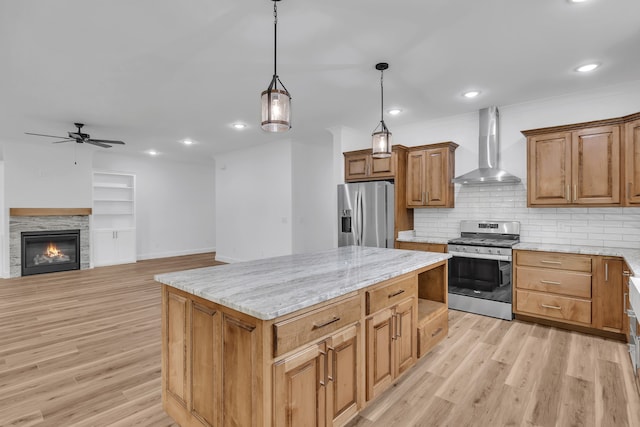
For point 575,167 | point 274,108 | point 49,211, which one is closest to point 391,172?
point 575,167

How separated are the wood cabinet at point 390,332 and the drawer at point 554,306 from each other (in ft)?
6.38

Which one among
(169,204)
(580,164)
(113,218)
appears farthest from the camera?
(169,204)

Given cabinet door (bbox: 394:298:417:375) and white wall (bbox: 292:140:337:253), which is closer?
cabinet door (bbox: 394:298:417:375)

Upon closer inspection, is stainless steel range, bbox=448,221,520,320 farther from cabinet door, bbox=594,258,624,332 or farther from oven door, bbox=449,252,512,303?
cabinet door, bbox=594,258,624,332

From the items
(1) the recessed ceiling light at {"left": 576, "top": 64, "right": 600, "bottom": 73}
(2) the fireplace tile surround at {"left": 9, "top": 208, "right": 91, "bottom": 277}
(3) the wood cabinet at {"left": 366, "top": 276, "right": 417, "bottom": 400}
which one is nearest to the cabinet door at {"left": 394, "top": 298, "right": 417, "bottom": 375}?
(3) the wood cabinet at {"left": 366, "top": 276, "right": 417, "bottom": 400}

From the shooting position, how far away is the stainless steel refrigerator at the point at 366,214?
461cm

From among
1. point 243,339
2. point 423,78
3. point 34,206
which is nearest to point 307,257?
point 243,339

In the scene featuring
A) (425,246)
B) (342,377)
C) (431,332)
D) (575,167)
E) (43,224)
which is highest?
(575,167)

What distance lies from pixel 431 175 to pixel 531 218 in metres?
1.34

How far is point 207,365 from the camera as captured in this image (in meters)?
1.69

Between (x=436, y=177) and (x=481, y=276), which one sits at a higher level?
(x=436, y=177)

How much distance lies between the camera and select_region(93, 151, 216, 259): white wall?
8.34 metres

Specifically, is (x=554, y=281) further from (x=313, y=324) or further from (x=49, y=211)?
(x=49, y=211)

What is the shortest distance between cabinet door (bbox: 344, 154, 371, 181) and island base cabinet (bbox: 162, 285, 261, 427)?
357cm
